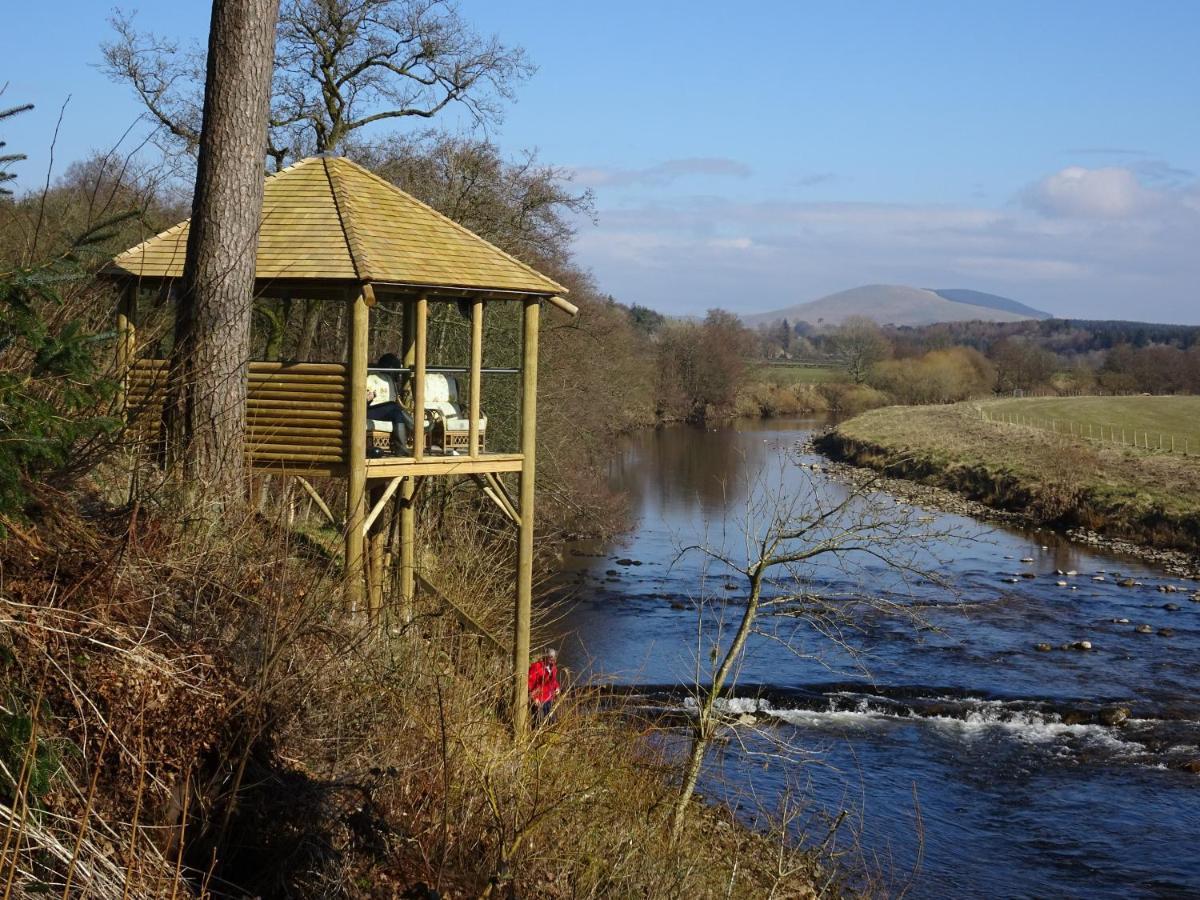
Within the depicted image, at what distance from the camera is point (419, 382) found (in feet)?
38.6

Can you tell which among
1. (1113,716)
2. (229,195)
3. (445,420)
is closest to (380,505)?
(445,420)

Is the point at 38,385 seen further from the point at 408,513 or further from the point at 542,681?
the point at 408,513

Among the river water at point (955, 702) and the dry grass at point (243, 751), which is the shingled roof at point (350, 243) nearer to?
the river water at point (955, 702)

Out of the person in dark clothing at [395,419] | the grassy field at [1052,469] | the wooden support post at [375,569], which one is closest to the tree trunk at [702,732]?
the wooden support post at [375,569]

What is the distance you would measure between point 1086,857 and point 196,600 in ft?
37.0

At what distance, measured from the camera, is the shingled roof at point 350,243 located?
11.2 m

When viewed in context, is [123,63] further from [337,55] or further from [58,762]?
[58,762]

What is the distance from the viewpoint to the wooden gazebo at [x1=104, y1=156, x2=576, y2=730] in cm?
1102

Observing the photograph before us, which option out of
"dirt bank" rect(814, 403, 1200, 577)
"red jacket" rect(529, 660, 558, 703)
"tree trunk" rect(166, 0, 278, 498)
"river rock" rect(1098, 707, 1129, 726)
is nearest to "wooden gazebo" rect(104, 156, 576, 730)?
"red jacket" rect(529, 660, 558, 703)

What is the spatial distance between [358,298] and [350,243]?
637mm

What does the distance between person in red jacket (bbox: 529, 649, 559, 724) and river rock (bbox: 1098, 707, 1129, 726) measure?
32.7 feet

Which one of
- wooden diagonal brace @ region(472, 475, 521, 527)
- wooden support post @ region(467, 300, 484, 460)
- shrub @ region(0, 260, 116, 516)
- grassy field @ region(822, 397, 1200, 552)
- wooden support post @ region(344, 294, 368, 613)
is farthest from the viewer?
grassy field @ region(822, 397, 1200, 552)

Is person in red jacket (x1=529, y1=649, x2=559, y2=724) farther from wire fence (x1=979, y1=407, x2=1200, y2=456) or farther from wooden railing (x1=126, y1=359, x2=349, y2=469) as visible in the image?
wire fence (x1=979, y1=407, x2=1200, y2=456)

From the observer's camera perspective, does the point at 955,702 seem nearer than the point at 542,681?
No
